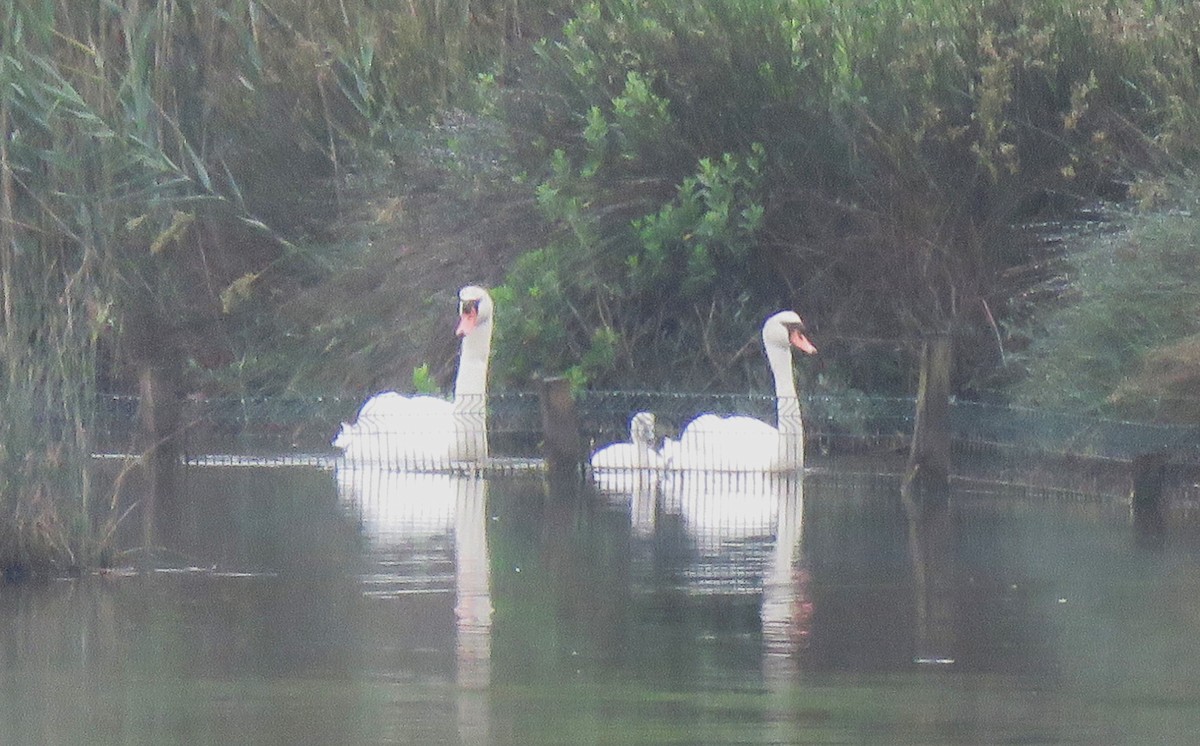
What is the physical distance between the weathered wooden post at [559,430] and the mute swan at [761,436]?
27.0 inches

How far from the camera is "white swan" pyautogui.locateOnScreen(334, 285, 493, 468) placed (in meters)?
18.7

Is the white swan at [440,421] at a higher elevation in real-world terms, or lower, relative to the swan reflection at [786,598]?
higher

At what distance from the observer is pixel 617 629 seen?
10938mm

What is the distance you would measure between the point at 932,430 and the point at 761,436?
1405 mm

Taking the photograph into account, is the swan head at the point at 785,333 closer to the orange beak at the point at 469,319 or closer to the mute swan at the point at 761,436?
the mute swan at the point at 761,436

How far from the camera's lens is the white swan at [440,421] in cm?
1873

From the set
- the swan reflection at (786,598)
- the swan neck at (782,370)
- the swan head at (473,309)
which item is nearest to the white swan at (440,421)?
the swan head at (473,309)

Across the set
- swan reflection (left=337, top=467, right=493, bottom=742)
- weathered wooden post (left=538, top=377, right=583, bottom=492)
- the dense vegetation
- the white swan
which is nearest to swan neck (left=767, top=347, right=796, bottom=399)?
the dense vegetation

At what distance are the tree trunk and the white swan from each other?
339cm

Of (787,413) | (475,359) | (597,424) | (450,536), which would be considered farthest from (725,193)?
(450,536)

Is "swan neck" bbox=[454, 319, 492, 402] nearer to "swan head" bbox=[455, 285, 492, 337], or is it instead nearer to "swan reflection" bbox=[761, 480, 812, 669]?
"swan head" bbox=[455, 285, 492, 337]

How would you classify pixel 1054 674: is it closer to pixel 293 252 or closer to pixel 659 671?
pixel 659 671

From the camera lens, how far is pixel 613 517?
1551cm

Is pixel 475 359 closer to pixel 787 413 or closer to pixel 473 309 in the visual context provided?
pixel 473 309
